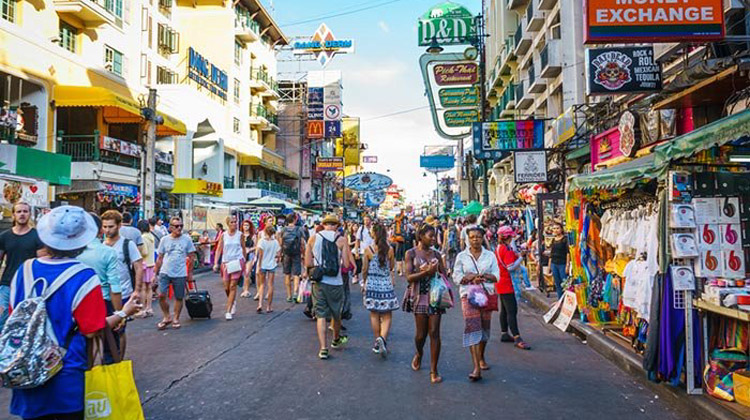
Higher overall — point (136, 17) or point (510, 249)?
point (136, 17)

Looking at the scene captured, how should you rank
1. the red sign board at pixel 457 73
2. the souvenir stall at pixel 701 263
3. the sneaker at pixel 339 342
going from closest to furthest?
the souvenir stall at pixel 701 263, the sneaker at pixel 339 342, the red sign board at pixel 457 73

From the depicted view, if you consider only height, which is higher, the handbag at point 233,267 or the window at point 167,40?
the window at point 167,40

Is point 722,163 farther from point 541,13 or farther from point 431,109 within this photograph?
point 541,13

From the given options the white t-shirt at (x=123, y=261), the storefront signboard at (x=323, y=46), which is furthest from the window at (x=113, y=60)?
the storefront signboard at (x=323, y=46)

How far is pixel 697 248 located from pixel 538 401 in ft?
7.14

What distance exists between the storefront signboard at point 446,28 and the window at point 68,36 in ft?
48.5

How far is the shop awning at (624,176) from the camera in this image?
5.63 meters

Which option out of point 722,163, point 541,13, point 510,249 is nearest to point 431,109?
point 541,13

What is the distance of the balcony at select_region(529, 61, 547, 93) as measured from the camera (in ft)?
87.4

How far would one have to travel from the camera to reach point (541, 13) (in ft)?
87.2

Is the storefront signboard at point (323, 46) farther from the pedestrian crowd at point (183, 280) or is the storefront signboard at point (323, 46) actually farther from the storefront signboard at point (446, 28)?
the pedestrian crowd at point (183, 280)

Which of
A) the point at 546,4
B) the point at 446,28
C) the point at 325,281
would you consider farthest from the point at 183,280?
the point at 546,4

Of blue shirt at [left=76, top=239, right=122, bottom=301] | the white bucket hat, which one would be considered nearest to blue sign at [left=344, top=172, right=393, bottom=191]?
blue shirt at [left=76, top=239, right=122, bottom=301]

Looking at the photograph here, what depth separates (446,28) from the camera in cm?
2512
